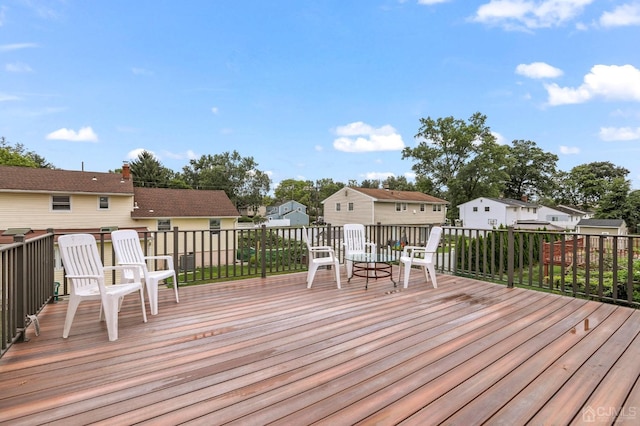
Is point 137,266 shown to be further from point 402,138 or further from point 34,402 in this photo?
point 402,138

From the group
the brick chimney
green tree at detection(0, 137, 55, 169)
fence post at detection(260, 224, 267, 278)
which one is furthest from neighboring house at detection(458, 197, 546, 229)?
green tree at detection(0, 137, 55, 169)

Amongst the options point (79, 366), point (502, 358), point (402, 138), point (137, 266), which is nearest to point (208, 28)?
point (137, 266)

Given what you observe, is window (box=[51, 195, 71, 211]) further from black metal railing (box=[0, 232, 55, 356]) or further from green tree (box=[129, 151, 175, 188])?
green tree (box=[129, 151, 175, 188])

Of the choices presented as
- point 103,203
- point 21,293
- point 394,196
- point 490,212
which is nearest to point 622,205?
point 490,212

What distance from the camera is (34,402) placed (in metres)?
1.71

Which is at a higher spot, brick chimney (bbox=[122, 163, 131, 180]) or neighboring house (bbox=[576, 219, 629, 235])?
brick chimney (bbox=[122, 163, 131, 180])

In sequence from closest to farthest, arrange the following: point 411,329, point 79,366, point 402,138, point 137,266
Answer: point 79,366 < point 411,329 < point 137,266 < point 402,138

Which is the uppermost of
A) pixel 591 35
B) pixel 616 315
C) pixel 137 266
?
pixel 591 35

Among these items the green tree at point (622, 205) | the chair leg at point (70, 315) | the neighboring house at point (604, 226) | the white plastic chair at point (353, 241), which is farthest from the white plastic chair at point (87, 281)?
the green tree at point (622, 205)

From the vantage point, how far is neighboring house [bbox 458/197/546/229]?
1077 inches

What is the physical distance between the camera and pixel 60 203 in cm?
1401

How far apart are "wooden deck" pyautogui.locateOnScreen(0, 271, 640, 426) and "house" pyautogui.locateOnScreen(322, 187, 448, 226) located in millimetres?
20895

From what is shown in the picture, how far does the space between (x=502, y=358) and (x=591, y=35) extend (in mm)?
13294

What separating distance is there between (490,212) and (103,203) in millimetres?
27507
